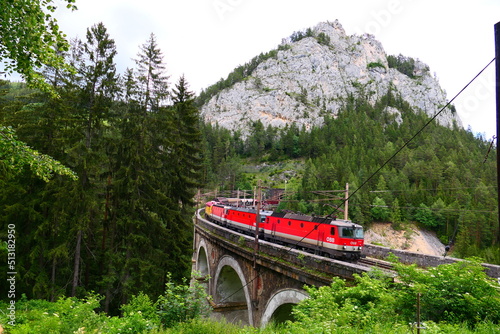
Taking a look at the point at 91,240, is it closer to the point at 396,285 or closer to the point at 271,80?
the point at 396,285

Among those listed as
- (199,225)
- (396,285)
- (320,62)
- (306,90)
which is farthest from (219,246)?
(320,62)

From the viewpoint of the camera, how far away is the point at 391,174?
65.6m

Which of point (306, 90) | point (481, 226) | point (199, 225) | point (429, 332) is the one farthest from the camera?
point (306, 90)

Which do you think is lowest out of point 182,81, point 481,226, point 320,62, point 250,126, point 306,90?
point 481,226

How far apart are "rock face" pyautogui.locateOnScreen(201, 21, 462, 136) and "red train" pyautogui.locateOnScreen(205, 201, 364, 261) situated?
4945 inches

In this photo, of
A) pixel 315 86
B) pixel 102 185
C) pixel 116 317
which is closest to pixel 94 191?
pixel 102 185

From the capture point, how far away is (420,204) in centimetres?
5547

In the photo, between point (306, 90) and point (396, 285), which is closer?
point (396, 285)

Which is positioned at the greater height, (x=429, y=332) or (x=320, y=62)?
(x=320, y=62)

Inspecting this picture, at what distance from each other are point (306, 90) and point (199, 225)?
15006cm

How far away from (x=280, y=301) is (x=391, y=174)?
206 feet

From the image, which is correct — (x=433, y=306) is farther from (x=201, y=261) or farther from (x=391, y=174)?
(x=391, y=174)

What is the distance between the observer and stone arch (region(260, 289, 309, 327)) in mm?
12773

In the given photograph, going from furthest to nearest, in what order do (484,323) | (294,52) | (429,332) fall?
(294,52)
(484,323)
(429,332)
